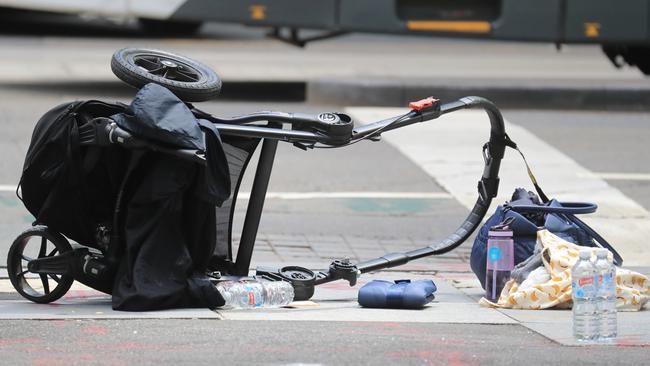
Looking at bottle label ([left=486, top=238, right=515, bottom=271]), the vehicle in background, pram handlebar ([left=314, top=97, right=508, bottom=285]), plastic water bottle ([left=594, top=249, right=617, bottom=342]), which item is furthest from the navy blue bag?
the vehicle in background

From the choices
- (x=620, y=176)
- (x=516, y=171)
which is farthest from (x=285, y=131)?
(x=620, y=176)

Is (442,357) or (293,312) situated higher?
(442,357)

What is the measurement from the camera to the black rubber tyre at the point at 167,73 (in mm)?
6773

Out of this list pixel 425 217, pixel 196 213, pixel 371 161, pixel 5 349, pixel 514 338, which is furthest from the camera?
pixel 371 161

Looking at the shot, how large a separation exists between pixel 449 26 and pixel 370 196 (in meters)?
5.41

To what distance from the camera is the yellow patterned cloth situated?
6766 millimetres

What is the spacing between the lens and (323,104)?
50.6ft

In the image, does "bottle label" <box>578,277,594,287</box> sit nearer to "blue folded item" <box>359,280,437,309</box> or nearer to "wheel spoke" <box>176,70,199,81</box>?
"blue folded item" <box>359,280,437,309</box>

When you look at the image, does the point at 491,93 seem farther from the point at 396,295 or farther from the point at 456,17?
the point at 396,295

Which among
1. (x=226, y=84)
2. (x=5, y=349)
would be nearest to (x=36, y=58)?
(x=226, y=84)

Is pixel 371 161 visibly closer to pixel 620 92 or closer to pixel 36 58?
pixel 620 92

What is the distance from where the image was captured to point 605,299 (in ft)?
19.9

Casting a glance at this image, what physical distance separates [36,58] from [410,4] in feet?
22.5

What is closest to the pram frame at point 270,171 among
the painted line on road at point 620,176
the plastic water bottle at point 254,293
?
the plastic water bottle at point 254,293
